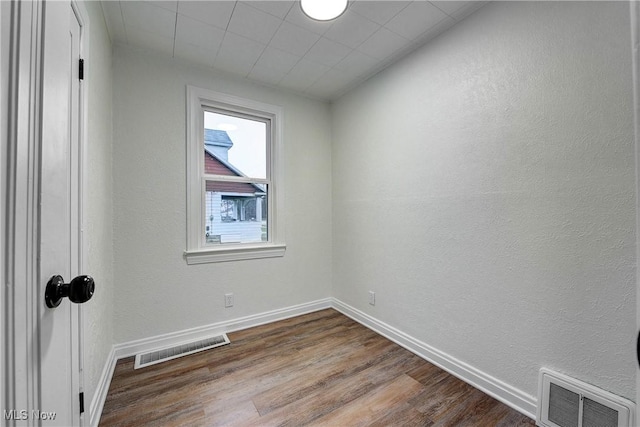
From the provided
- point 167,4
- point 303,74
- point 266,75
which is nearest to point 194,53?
point 167,4

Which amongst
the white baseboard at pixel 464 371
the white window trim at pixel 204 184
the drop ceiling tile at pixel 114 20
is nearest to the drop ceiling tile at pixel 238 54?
the white window trim at pixel 204 184

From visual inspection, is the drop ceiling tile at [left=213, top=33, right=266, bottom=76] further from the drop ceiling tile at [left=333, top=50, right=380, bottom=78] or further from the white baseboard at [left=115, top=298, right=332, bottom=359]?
the white baseboard at [left=115, top=298, right=332, bottom=359]

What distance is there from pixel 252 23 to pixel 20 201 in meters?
1.85

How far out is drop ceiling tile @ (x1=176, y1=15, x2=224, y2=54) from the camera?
1777mm

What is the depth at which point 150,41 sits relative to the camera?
1955 mm

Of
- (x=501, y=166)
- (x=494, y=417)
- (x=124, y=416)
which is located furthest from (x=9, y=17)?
(x=494, y=417)

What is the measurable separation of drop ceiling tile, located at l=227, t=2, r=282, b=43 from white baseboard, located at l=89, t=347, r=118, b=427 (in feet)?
7.93

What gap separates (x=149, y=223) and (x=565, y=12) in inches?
116

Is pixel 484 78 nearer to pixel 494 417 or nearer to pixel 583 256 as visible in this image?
pixel 583 256

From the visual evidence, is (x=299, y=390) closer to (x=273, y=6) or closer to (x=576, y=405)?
(x=576, y=405)

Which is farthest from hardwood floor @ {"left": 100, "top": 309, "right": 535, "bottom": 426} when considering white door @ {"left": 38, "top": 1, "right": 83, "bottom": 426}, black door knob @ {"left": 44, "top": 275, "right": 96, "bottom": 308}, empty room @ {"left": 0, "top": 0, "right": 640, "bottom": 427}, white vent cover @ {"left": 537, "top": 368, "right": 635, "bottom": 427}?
black door knob @ {"left": 44, "top": 275, "right": 96, "bottom": 308}

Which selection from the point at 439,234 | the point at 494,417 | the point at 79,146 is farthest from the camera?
the point at 439,234

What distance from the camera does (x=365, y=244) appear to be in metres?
2.54

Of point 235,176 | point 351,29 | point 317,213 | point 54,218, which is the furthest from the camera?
point 317,213
